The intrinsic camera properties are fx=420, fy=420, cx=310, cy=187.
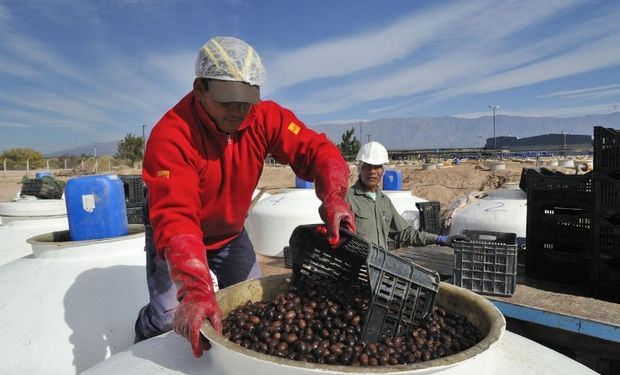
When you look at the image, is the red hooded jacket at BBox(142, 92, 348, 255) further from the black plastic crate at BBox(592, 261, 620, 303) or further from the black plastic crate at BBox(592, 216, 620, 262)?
the black plastic crate at BBox(592, 261, 620, 303)

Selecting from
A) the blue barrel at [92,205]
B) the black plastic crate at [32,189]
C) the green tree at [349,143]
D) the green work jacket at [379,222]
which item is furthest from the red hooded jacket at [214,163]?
the green tree at [349,143]

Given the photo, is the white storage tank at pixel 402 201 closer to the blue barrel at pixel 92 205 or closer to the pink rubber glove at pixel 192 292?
the blue barrel at pixel 92 205

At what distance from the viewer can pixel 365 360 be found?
5.25 feet

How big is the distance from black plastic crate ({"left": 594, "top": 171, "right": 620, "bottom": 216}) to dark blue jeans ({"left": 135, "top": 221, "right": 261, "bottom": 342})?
8.62 feet

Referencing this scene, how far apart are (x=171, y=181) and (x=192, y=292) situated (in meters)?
0.55

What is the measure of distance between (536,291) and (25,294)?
12.7ft

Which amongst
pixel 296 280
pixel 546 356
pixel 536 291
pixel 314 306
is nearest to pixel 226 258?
pixel 296 280

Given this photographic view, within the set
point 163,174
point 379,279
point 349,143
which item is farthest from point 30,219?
point 349,143

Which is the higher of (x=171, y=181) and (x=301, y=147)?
(x=301, y=147)

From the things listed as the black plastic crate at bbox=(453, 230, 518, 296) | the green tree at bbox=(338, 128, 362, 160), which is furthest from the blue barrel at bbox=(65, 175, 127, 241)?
the green tree at bbox=(338, 128, 362, 160)

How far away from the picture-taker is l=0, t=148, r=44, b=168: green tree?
50.3 m

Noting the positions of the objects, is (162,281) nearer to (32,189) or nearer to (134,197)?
(134,197)

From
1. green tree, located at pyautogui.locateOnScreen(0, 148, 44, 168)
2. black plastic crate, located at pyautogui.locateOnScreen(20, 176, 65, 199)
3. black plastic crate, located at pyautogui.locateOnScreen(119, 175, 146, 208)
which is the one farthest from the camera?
green tree, located at pyautogui.locateOnScreen(0, 148, 44, 168)

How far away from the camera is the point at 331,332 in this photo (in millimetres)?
1818
